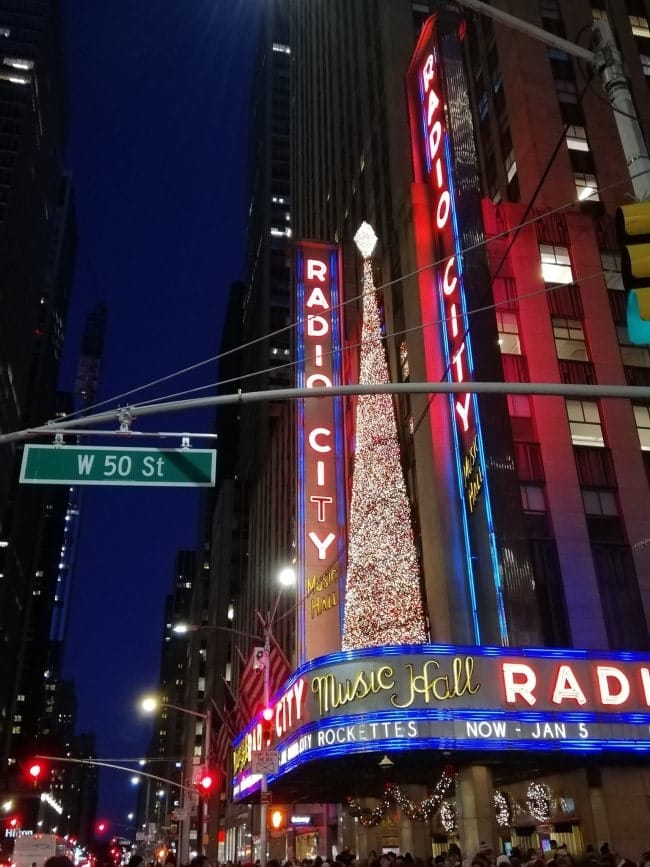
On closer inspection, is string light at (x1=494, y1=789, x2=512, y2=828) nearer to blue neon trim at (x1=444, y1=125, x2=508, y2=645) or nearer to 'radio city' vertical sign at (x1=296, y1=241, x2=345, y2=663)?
blue neon trim at (x1=444, y1=125, x2=508, y2=645)

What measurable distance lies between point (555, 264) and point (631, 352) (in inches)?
180

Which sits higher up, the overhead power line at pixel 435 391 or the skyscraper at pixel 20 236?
the skyscraper at pixel 20 236

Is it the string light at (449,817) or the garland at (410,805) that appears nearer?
the garland at (410,805)

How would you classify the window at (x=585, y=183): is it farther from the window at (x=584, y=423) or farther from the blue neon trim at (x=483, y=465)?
the window at (x=584, y=423)

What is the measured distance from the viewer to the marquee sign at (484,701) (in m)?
20.0

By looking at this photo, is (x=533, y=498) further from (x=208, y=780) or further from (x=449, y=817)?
(x=208, y=780)

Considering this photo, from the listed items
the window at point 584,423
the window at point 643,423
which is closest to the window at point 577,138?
the window at point 643,423

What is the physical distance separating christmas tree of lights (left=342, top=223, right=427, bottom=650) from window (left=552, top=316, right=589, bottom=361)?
6692 mm

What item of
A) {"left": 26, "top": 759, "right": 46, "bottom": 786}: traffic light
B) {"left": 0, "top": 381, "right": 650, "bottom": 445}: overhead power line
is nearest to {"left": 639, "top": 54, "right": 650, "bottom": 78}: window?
{"left": 0, "top": 381, "right": 650, "bottom": 445}: overhead power line

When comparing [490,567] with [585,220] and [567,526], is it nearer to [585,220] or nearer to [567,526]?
[567,526]

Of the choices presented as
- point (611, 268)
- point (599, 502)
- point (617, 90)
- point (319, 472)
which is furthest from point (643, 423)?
point (617, 90)

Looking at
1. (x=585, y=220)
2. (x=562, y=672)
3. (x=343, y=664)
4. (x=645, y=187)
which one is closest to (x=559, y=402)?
(x=585, y=220)

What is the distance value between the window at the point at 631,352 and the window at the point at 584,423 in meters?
2.60

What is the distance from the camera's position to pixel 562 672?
2081cm
